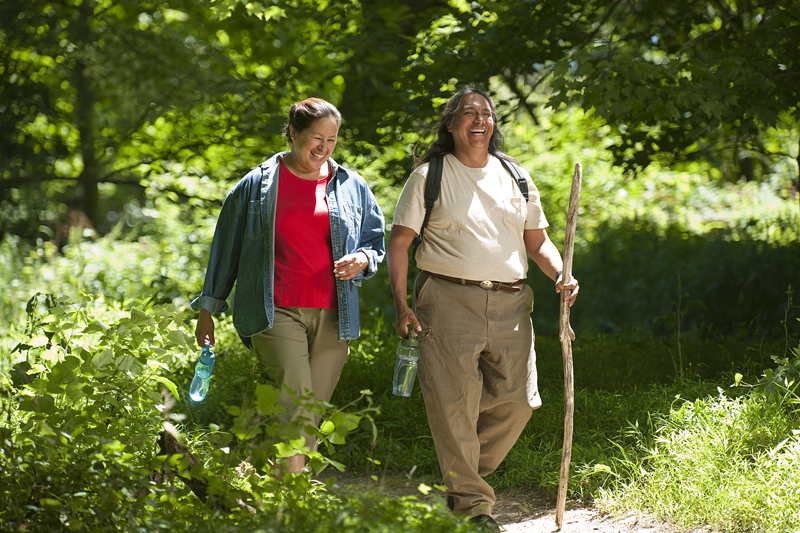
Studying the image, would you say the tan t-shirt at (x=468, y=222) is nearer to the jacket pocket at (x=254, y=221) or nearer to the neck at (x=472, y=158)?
the neck at (x=472, y=158)

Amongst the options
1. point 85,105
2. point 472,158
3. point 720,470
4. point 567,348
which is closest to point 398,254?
point 472,158

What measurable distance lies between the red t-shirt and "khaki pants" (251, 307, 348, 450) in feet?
0.22

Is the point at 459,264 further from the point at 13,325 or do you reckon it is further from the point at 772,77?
the point at 13,325

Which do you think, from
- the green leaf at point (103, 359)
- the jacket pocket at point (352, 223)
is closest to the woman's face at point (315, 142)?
the jacket pocket at point (352, 223)

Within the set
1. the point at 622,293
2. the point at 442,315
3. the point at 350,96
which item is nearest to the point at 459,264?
the point at 442,315

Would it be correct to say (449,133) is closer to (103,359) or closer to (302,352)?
(302,352)

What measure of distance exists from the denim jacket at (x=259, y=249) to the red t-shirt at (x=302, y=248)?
0.14 feet

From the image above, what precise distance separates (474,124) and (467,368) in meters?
1.23

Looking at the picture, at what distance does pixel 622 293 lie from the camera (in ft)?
30.9

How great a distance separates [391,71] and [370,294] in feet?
8.09

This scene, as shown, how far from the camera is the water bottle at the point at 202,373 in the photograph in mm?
3815

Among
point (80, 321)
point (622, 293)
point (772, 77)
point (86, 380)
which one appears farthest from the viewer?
point (622, 293)

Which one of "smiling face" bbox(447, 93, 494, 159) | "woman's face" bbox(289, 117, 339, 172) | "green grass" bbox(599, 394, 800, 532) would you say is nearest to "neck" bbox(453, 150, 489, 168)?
"smiling face" bbox(447, 93, 494, 159)

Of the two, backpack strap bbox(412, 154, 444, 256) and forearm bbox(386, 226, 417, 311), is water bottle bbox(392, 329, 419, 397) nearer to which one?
forearm bbox(386, 226, 417, 311)
